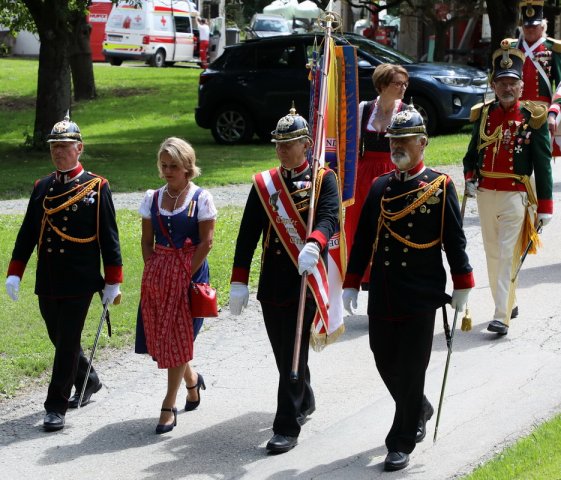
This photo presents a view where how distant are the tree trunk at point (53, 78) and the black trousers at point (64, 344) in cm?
1218

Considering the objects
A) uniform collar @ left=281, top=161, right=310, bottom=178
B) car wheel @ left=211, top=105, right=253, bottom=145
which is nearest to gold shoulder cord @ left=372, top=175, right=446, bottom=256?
uniform collar @ left=281, top=161, right=310, bottom=178

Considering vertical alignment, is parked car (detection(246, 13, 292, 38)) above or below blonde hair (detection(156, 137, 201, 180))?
below

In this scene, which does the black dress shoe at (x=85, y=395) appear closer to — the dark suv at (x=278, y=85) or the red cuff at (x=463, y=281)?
the red cuff at (x=463, y=281)

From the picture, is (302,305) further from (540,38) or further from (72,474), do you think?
(540,38)

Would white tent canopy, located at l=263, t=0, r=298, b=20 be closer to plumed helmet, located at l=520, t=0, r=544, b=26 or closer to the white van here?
the white van

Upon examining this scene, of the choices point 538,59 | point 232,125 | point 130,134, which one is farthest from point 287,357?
point 130,134

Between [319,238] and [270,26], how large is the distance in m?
42.5

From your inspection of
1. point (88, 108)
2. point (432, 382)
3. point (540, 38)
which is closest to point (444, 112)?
point (540, 38)

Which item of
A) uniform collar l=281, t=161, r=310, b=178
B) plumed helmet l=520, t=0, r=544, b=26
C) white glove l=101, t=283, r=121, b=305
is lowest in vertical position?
white glove l=101, t=283, r=121, b=305

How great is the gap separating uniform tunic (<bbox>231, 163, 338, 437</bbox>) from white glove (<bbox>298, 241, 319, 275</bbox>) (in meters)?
0.16

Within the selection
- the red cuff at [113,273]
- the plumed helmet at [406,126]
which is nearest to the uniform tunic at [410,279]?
the plumed helmet at [406,126]

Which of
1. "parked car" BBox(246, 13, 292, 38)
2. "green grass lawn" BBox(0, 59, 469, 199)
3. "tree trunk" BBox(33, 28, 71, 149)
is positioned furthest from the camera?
"parked car" BBox(246, 13, 292, 38)

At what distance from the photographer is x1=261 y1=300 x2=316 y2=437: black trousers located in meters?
6.10

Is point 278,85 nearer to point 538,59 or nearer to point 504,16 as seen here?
point 504,16
